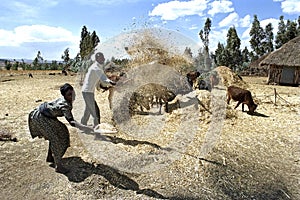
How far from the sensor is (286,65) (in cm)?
1802

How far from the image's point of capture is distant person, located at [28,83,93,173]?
3.75 meters

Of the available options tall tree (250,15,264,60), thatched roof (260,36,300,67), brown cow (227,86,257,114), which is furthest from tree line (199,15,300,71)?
brown cow (227,86,257,114)

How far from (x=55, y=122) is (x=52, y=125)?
61 millimetres

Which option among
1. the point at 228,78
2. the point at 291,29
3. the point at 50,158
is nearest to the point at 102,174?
the point at 50,158

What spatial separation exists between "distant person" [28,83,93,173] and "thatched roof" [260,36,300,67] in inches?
674

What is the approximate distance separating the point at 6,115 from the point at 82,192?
14.7ft

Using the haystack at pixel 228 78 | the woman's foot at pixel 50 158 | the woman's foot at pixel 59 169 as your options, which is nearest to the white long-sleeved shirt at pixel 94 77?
the woman's foot at pixel 50 158

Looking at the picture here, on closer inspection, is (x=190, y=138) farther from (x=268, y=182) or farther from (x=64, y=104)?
(x=64, y=104)

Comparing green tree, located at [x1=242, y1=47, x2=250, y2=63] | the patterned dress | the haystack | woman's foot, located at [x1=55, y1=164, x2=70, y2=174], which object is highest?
green tree, located at [x1=242, y1=47, x2=250, y2=63]

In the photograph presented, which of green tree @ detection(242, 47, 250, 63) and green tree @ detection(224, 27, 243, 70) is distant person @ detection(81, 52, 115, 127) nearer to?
green tree @ detection(224, 27, 243, 70)

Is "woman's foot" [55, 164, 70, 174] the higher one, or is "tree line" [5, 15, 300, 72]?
"tree line" [5, 15, 300, 72]

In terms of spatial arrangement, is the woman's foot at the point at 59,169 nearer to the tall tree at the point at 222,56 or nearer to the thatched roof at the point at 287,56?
the thatched roof at the point at 287,56

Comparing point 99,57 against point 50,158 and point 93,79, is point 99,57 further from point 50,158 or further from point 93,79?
point 50,158

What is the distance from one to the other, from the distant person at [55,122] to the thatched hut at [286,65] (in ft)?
56.5
